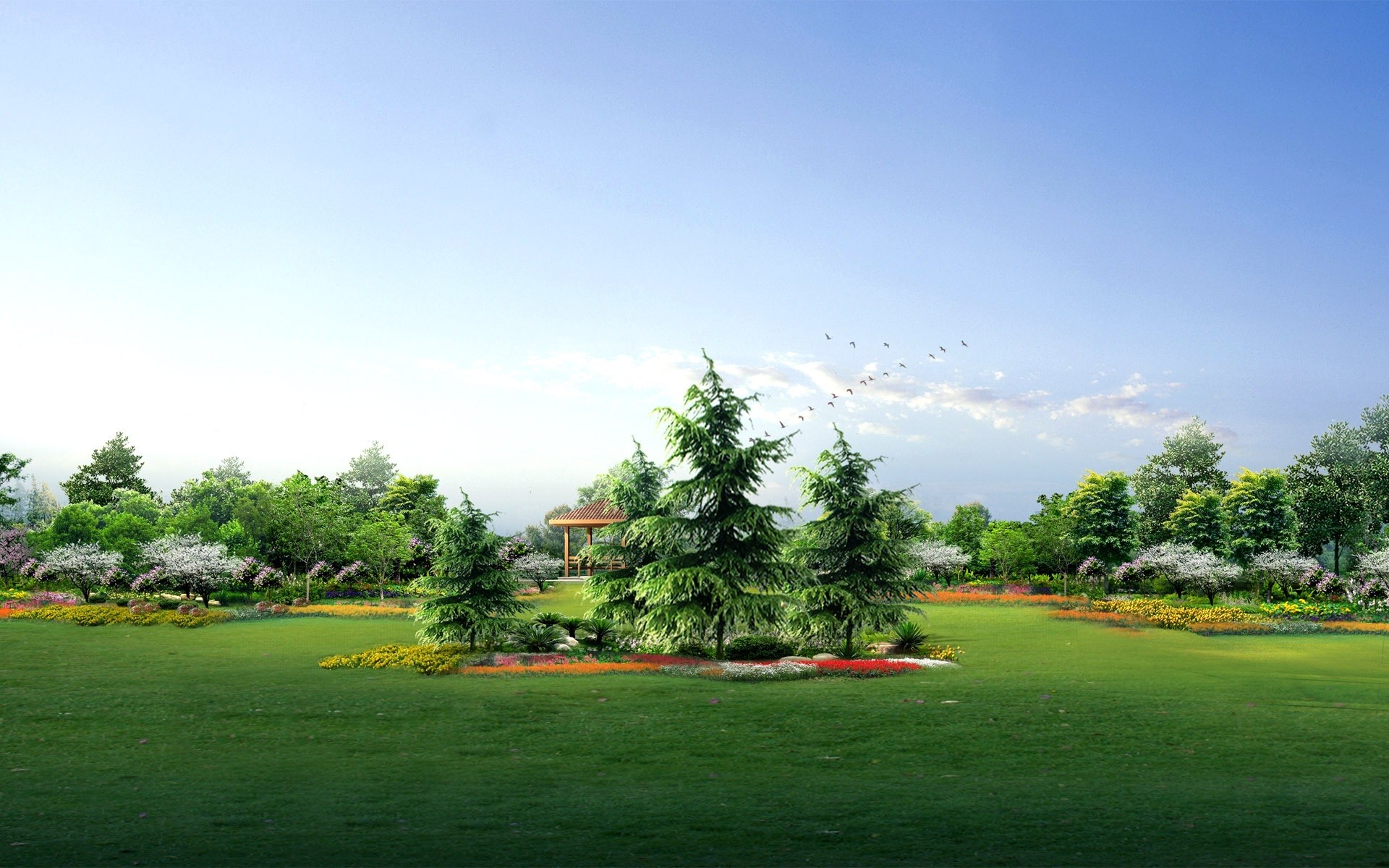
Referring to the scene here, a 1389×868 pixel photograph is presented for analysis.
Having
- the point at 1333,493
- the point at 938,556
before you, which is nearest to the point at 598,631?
the point at 938,556

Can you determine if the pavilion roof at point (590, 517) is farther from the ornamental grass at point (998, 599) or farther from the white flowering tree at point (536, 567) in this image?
the ornamental grass at point (998, 599)

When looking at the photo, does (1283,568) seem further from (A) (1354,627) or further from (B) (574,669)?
(B) (574,669)

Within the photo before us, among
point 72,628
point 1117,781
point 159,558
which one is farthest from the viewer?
point 159,558

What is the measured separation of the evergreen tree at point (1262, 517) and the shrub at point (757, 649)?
1046 inches

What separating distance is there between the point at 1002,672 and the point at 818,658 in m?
3.46

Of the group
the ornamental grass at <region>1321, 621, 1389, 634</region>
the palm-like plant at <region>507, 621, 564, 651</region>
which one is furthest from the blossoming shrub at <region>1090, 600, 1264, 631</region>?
the palm-like plant at <region>507, 621, 564, 651</region>

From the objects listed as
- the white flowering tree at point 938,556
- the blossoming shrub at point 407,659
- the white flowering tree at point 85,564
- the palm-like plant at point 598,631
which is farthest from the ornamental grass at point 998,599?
the white flowering tree at point 85,564

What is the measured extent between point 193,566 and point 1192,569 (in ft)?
116

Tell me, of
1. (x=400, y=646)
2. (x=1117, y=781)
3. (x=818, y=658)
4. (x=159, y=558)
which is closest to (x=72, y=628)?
(x=159, y=558)

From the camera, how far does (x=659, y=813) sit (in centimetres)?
787

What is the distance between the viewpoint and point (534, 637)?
755 inches

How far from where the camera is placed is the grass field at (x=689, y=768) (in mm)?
7016

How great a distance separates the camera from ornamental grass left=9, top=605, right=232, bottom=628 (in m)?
25.5

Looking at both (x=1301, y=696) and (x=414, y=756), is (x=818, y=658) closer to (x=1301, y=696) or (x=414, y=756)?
(x=1301, y=696)
